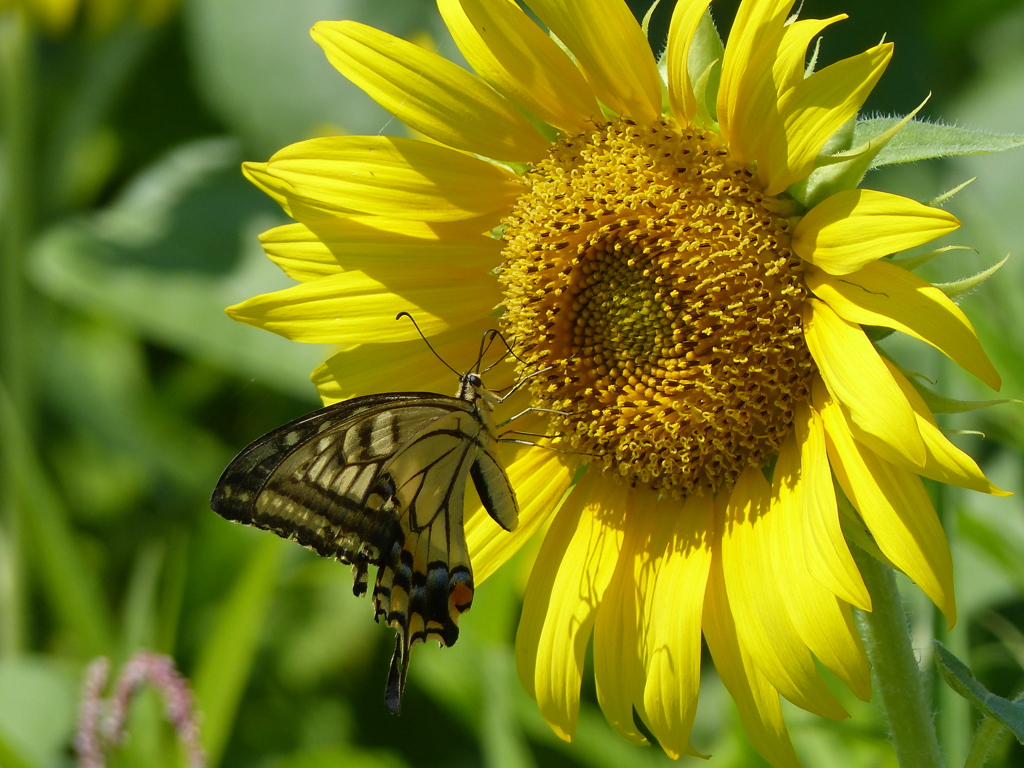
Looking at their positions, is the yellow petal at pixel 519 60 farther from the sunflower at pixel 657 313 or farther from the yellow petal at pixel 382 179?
the yellow petal at pixel 382 179

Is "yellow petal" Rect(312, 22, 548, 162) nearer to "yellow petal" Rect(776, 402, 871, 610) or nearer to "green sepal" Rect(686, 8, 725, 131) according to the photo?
"green sepal" Rect(686, 8, 725, 131)

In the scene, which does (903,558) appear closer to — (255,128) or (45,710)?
(45,710)

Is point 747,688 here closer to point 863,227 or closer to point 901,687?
point 901,687

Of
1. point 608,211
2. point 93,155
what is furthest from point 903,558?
point 93,155

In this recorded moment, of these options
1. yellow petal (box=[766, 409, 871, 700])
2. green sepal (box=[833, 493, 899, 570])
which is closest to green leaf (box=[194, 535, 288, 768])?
yellow petal (box=[766, 409, 871, 700])

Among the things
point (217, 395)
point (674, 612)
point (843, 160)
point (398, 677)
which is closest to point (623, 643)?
point (674, 612)

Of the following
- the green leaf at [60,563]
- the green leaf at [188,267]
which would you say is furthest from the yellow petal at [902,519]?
the green leaf at [60,563]
